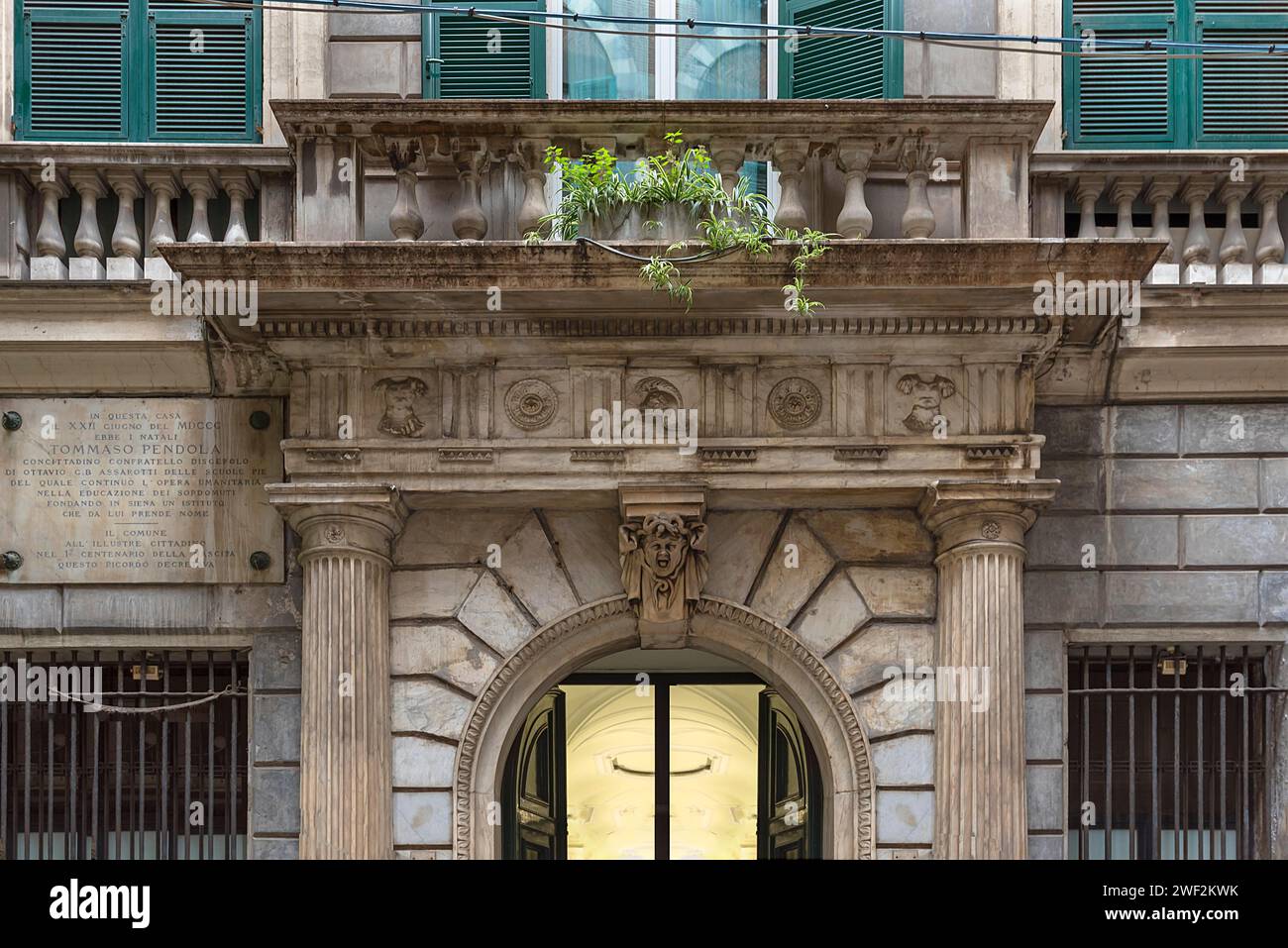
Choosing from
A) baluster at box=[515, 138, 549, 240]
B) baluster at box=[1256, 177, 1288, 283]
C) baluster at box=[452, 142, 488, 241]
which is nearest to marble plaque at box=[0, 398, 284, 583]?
baluster at box=[452, 142, 488, 241]

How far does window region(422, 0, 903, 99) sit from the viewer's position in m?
13.1

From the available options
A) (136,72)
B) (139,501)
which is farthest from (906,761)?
(136,72)

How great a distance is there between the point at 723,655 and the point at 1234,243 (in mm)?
4449

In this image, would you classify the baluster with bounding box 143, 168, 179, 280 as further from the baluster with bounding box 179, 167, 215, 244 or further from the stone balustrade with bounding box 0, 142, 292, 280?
the baluster with bounding box 179, 167, 215, 244

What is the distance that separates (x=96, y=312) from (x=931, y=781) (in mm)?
6288

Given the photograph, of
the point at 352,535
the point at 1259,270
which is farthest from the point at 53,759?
the point at 1259,270

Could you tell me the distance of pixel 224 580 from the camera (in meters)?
12.4

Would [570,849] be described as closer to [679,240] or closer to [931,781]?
[931,781]

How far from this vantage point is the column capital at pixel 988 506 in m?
11.7

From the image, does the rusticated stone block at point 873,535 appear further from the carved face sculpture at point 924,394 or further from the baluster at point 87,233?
the baluster at point 87,233

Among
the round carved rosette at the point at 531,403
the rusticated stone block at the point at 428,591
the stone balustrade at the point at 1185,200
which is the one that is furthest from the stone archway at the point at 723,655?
the stone balustrade at the point at 1185,200

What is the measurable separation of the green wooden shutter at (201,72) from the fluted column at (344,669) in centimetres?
299
